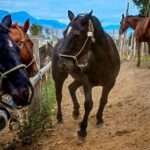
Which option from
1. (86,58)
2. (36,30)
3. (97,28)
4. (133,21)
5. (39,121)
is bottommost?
(36,30)

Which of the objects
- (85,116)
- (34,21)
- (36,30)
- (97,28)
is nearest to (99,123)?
(85,116)

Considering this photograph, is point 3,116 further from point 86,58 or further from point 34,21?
point 34,21

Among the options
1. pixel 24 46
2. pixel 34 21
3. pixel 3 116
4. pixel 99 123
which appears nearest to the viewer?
pixel 3 116

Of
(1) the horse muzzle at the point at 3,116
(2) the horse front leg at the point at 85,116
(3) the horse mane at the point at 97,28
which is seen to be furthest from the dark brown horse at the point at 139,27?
(1) the horse muzzle at the point at 3,116

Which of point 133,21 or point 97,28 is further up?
point 97,28

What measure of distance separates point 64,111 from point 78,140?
300cm

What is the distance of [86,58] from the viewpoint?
876 centimetres

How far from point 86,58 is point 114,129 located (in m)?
1.24

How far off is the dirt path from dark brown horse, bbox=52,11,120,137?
284mm

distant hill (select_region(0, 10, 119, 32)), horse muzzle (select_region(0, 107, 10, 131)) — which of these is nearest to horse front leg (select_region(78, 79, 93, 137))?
distant hill (select_region(0, 10, 119, 32))

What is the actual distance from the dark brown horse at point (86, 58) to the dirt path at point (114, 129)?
0.93 feet

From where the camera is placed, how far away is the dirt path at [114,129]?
26.5ft

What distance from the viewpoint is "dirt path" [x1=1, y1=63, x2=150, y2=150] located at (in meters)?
8.06

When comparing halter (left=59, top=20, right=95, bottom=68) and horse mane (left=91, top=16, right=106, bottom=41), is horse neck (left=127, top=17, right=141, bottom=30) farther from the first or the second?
halter (left=59, top=20, right=95, bottom=68)
